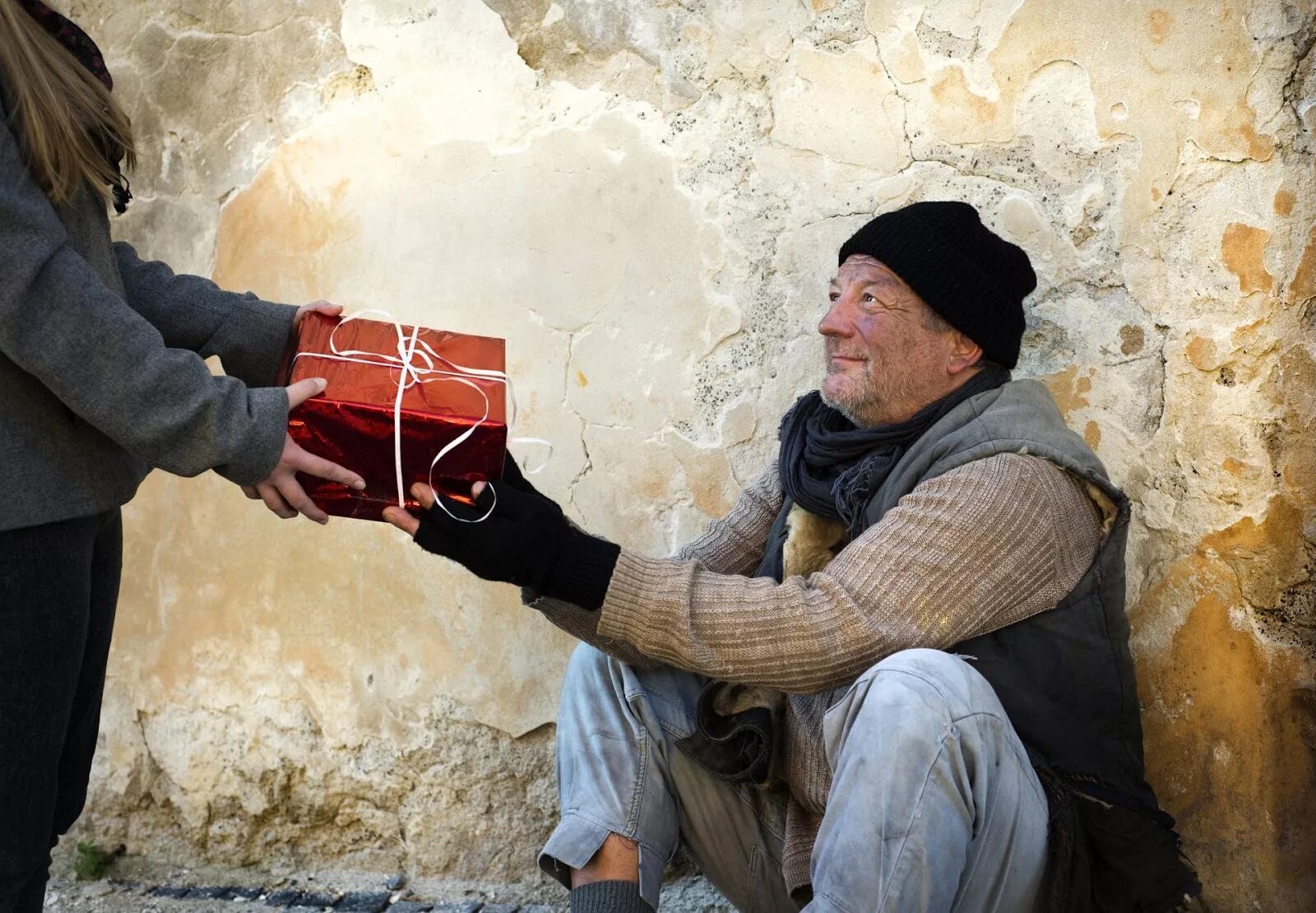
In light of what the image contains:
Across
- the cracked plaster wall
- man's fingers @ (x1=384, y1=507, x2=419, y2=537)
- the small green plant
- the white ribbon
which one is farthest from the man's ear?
the small green plant

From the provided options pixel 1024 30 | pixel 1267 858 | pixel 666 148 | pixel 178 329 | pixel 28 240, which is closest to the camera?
pixel 28 240

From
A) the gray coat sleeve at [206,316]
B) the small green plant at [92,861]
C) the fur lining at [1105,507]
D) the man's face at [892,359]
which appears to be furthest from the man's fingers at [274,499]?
the small green plant at [92,861]

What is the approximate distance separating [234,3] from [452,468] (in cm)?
159

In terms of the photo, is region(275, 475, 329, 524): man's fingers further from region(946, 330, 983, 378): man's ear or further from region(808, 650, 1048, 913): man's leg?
region(946, 330, 983, 378): man's ear

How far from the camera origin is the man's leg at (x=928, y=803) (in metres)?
1.52

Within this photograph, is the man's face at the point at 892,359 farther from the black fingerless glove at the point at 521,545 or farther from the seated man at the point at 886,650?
the black fingerless glove at the point at 521,545

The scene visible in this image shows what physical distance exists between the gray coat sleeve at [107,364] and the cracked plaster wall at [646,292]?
99 centimetres

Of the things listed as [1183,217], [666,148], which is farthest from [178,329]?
[1183,217]

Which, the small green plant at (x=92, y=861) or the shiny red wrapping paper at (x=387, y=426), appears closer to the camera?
the shiny red wrapping paper at (x=387, y=426)

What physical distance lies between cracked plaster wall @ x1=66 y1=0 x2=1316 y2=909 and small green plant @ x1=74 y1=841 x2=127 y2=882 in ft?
0.24

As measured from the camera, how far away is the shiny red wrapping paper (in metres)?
1.67

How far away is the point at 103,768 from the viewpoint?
113 inches

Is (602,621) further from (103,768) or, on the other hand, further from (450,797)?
(103,768)

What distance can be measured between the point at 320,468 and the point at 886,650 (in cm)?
81
